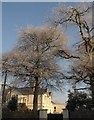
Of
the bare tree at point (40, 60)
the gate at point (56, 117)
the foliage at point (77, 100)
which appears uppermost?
the bare tree at point (40, 60)

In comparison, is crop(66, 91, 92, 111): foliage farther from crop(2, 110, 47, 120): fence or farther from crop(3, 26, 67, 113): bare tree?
crop(2, 110, 47, 120): fence

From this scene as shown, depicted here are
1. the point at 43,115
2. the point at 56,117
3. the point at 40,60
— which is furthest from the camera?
the point at 40,60

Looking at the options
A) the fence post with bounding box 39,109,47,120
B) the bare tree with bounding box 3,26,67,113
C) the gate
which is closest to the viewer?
the fence post with bounding box 39,109,47,120

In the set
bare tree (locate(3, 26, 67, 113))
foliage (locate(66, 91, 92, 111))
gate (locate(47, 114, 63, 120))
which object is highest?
bare tree (locate(3, 26, 67, 113))

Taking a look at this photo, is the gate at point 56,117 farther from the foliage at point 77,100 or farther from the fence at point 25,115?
the foliage at point 77,100

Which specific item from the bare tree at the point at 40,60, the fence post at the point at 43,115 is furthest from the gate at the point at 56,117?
the bare tree at the point at 40,60

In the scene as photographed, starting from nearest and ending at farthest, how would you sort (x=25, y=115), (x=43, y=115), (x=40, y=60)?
(x=43, y=115)
(x=25, y=115)
(x=40, y=60)

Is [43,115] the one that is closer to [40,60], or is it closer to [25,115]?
[25,115]

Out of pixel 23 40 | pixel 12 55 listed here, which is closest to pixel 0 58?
pixel 12 55

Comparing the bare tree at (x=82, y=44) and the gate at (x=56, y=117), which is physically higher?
the bare tree at (x=82, y=44)

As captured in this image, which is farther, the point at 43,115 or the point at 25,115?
the point at 25,115

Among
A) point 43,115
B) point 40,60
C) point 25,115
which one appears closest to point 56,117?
point 43,115

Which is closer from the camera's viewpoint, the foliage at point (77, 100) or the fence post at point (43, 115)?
the fence post at point (43, 115)

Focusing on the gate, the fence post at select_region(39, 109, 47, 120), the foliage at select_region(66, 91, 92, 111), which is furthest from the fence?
the foliage at select_region(66, 91, 92, 111)
